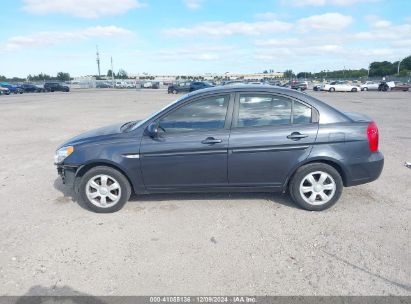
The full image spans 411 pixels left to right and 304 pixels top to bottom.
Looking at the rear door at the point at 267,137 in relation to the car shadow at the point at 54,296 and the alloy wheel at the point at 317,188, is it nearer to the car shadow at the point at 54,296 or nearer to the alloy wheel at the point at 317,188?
the alloy wheel at the point at 317,188

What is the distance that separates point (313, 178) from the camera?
3.93m

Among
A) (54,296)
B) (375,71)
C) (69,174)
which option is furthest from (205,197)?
(375,71)

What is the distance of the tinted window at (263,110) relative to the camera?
388 centimetres

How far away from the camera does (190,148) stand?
381cm

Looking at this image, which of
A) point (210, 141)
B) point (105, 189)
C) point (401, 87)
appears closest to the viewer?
point (210, 141)

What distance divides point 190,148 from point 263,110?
108 cm

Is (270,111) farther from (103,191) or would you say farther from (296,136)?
(103,191)

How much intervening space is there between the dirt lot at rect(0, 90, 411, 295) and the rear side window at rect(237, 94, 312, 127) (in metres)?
1.18

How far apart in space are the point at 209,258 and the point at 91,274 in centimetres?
Result: 116

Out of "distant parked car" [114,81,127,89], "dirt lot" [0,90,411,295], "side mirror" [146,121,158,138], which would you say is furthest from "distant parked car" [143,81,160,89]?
"side mirror" [146,121,158,138]

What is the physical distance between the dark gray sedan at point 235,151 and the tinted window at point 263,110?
13 mm

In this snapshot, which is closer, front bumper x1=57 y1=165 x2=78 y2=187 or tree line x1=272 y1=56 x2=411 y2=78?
front bumper x1=57 y1=165 x2=78 y2=187

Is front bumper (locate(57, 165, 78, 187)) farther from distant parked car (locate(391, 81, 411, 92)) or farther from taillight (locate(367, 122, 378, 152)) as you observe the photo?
distant parked car (locate(391, 81, 411, 92))

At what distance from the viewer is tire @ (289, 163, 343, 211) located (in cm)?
389
